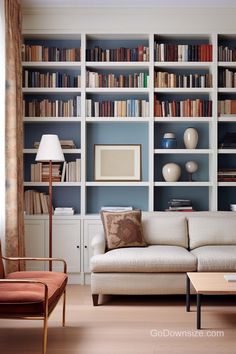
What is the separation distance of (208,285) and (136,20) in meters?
3.19

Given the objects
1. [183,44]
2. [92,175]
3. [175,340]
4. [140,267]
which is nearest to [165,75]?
[183,44]

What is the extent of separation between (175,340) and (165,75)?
3.14 meters

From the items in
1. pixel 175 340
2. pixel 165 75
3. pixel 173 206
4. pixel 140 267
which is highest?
pixel 165 75

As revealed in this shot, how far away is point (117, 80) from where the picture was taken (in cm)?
578

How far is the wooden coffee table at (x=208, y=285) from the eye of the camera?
376cm

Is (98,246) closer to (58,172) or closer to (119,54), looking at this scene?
(58,172)

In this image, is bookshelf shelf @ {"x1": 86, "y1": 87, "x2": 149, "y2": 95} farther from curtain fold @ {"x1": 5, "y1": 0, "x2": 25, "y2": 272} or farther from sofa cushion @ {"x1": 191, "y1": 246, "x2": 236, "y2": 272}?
sofa cushion @ {"x1": 191, "y1": 246, "x2": 236, "y2": 272}

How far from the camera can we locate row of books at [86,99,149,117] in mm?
5762

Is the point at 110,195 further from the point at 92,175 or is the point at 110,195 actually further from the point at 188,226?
the point at 188,226

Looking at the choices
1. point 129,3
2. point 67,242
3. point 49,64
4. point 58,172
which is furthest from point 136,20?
point 67,242

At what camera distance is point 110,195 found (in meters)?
6.05

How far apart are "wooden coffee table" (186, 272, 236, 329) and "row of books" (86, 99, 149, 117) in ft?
7.02

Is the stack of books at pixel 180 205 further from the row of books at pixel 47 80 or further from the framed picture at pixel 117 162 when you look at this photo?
the row of books at pixel 47 80

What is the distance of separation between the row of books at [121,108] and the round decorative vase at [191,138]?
0.53m
